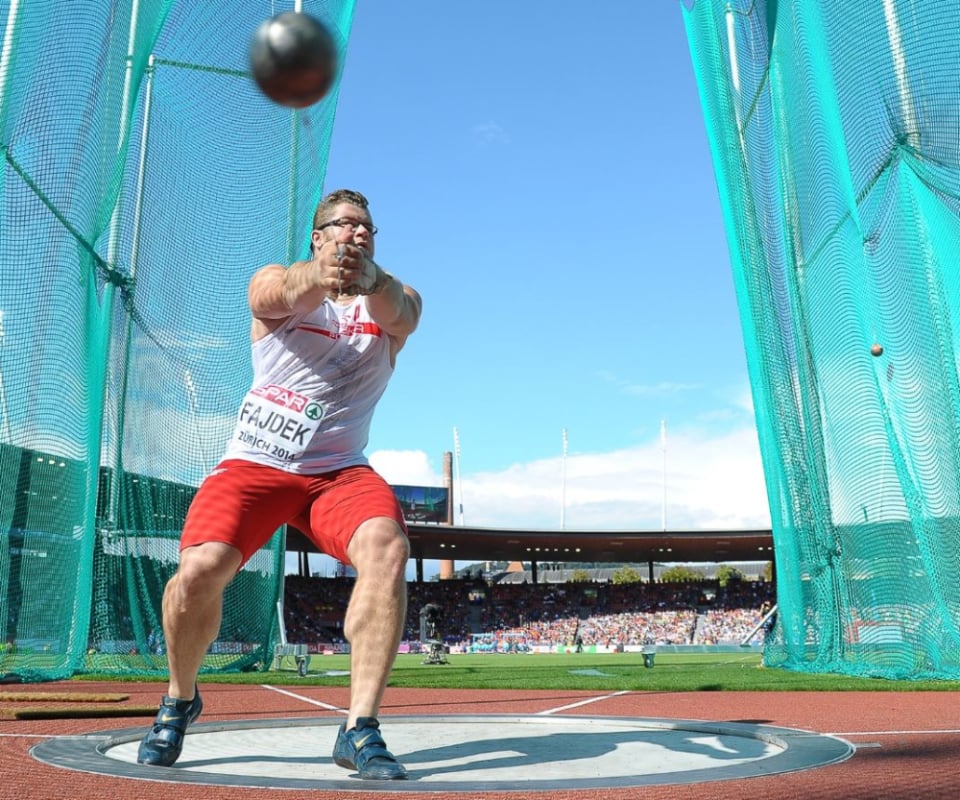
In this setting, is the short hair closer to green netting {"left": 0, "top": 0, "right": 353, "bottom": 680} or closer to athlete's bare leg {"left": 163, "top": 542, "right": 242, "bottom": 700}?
athlete's bare leg {"left": 163, "top": 542, "right": 242, "bottom": 700}

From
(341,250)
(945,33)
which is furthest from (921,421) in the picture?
(341,250)

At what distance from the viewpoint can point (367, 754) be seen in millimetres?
3043

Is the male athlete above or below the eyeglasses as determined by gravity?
below

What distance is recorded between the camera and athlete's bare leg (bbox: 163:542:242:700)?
343cm

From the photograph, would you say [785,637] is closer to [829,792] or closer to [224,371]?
[224,371]

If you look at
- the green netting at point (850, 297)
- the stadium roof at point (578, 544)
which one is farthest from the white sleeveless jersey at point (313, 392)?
the stadium roof at point (578, 544)

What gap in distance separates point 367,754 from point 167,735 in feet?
2.69

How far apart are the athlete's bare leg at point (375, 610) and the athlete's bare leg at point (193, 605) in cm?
49

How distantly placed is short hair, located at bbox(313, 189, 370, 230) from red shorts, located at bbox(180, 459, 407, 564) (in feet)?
3.01

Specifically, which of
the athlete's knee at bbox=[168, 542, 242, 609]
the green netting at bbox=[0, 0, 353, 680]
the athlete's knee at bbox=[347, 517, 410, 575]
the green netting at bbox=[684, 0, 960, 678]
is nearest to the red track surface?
the athlete's knee at bbox=[168, 542, 242, 609]

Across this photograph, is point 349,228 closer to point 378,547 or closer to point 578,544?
point 378,547

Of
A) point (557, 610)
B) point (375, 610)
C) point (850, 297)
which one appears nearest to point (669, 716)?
Answer: point (375, 610)

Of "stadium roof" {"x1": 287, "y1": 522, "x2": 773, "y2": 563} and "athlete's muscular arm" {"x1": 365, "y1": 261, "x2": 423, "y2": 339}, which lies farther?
"stadium roof" {"x1": 287, "y1": 522, "x2": 773, "y2": 563}

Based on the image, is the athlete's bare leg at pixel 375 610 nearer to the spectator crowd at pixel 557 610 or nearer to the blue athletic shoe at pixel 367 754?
the blue athletic shoe at pixel 367 754
